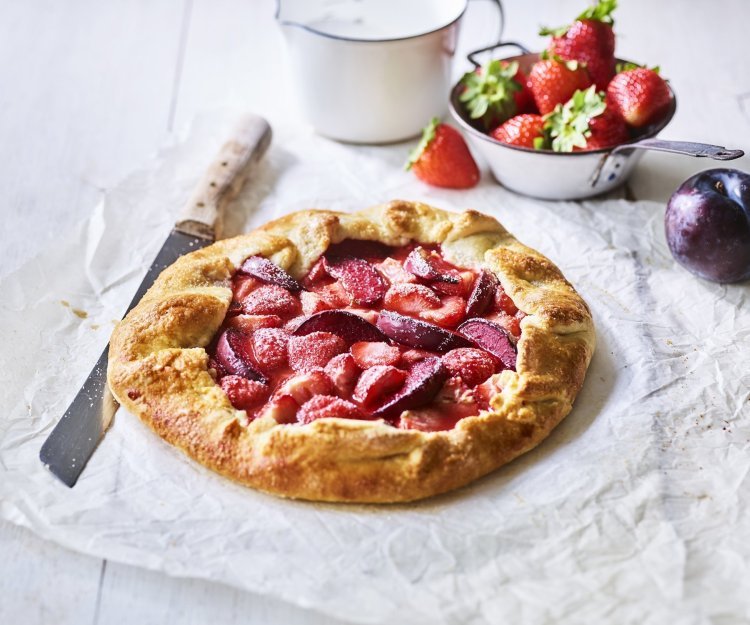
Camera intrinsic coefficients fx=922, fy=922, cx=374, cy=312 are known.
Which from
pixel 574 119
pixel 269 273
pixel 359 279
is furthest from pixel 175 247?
pixel 574 119

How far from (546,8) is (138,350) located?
3.38 metres

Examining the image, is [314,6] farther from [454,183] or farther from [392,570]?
[392,570]

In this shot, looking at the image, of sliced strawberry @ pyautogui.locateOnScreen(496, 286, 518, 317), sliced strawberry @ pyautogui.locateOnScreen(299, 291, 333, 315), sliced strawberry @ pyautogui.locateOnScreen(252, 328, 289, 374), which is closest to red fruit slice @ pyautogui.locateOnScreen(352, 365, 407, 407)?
sliced strawberry @ pyautogui.locateOnScreen(252, 328, 289, 374)

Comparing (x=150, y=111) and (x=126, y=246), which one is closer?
(x=126, y=246)

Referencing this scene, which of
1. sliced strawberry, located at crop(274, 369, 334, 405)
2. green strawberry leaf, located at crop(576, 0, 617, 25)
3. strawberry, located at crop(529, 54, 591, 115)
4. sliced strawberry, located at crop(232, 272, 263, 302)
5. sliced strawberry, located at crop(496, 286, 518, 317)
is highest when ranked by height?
green strawberry leaf, located at crop(576, 0, 617, 25)

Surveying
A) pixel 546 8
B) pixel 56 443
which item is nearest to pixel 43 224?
pixel 56 443

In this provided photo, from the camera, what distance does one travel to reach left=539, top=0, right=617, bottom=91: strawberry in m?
3.49

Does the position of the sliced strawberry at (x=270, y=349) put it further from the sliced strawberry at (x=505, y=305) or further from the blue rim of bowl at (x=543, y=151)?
the blue rim of bowl at (x=543, y=151)

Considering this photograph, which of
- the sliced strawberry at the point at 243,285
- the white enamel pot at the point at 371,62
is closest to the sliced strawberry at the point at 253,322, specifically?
the sliced strawberry at the point at 243,285

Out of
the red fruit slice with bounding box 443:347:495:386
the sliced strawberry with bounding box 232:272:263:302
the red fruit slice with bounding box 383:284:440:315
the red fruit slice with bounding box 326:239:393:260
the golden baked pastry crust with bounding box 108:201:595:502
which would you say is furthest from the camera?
the red fruit slice with bounding box 326:239:393:260

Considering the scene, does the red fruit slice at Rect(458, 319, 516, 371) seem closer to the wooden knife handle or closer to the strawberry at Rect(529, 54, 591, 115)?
the wooden knife handle

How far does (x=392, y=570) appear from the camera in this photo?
2109 mm

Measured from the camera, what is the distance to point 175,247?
10.5ft

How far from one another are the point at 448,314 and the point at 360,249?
49 centimetres
